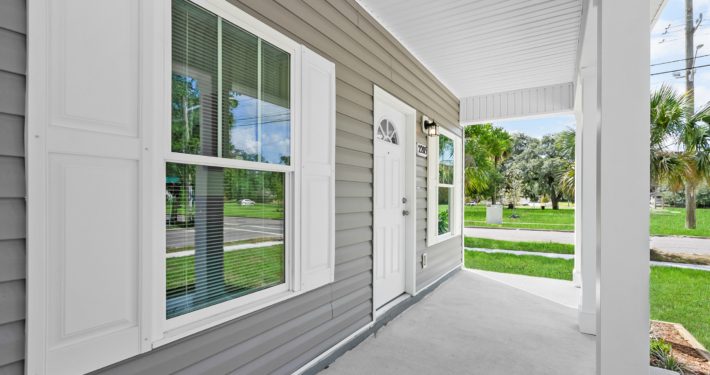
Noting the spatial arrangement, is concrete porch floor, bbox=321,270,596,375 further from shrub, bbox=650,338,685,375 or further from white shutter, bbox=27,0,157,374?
white shutter, bbox=27,0,157,374

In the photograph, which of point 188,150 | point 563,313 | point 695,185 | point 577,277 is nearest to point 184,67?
point 188,150

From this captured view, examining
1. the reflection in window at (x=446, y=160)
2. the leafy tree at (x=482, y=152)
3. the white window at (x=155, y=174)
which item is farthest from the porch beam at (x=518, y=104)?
the leafy tree at (x=482, y=152)

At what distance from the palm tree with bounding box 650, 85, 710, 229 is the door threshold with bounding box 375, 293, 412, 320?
306 centimetres

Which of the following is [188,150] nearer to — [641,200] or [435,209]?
[641,200]

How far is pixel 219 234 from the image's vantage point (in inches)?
64.9

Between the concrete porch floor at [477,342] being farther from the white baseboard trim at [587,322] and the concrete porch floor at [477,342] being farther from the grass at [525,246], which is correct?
the grass at [525,246]

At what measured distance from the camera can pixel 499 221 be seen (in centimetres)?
1245

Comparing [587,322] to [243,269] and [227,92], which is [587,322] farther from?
[227,92]

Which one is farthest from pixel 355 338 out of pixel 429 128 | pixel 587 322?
pixel 429 128

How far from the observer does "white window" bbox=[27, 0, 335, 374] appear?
1056mm

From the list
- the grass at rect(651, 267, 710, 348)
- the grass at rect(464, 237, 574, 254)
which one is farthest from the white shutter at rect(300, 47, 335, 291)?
the grass at rect(464, 237, 574, 254)

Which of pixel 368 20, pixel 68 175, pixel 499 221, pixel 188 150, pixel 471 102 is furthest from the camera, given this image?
pixel 499 221

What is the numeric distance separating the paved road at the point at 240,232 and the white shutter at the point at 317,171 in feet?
0.62

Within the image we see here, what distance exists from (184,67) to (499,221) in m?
12.6
